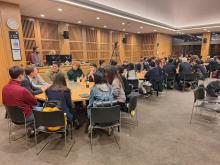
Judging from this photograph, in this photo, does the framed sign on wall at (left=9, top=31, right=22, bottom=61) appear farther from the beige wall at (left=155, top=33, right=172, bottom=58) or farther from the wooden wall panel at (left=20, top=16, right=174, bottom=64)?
the beige wall at (left=155, top=33, right=172, bottom=58)

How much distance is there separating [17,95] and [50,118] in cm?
77

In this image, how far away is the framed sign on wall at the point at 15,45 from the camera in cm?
507

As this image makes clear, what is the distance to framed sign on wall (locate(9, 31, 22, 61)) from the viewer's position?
5.07 m

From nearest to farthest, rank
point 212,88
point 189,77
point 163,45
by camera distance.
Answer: point 212,88, point 189,77, point 163,45

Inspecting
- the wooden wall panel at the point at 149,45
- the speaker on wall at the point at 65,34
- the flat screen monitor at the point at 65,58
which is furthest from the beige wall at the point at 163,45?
the flat screen monitor at the point at 65,58

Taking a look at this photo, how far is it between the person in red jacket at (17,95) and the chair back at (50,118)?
436mm

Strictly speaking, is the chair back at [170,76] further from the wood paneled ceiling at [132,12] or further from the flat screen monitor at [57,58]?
the flat screen monitor at [57,58]

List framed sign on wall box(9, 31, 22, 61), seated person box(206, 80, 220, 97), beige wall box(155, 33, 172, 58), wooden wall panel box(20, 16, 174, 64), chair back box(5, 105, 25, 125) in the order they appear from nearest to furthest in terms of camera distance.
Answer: chair back box(5, 105, 25, 125) → seated person box(206, 80, 220, 97) → framed sign on wall box(9, 31, 22, 61) → wooden wall panel box(20, 16, 174, 64) → beige wall box(155, 33, 172, 58)

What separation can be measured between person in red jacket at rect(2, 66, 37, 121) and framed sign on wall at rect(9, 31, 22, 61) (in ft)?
9.87

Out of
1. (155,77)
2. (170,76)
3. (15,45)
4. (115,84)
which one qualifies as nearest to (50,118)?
(115,84)

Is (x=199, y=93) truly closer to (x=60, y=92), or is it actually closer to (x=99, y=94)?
(x=99, y=94)

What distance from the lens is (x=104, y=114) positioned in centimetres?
241

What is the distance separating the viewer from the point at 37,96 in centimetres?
312

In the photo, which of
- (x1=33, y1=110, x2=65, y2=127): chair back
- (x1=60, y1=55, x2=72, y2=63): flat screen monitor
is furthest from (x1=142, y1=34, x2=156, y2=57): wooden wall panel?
(x1=33, y1=110, x2=65, y2=127): chair back
